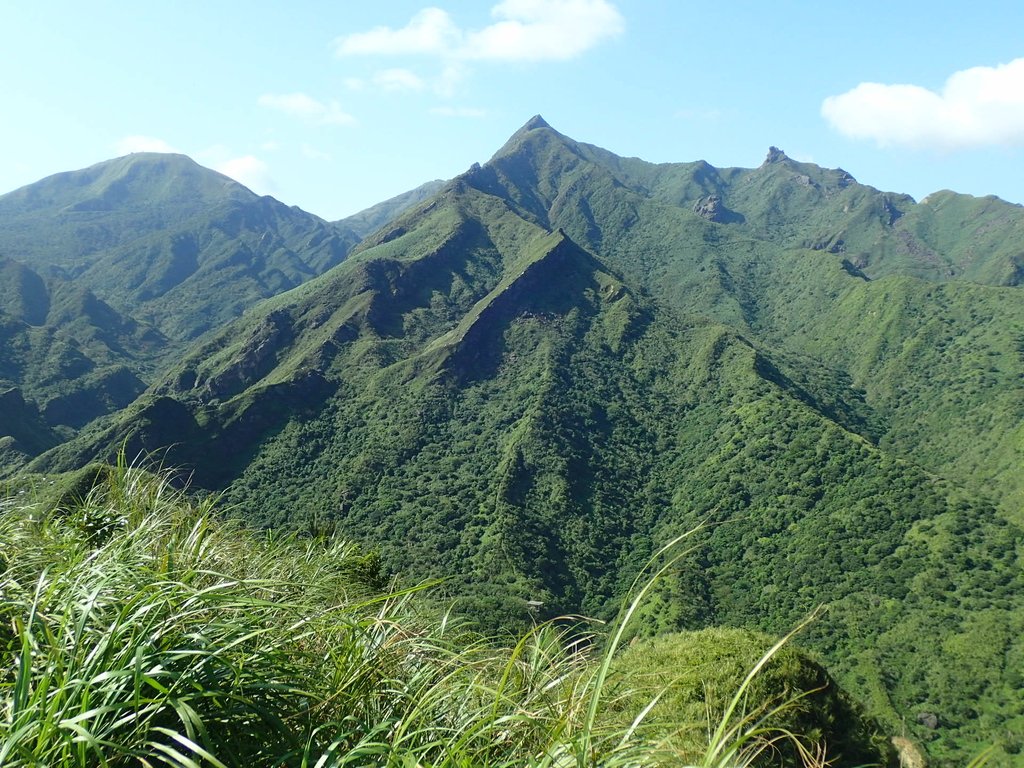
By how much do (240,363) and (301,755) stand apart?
103m

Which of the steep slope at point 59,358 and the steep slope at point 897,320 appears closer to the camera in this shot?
the steep slope at point 897,320

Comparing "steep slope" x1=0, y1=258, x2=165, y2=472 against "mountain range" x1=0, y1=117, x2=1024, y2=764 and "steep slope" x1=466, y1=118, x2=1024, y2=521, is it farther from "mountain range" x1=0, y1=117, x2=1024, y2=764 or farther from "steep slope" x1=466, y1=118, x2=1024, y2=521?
"steep slope" x1=466, y1=118, x2=1024, y2=521

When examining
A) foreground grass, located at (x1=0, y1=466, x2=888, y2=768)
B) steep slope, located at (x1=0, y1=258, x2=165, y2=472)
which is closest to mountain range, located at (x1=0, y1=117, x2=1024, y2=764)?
steep slope, located at (x1=0, y1=258, x2=165, y2=472)

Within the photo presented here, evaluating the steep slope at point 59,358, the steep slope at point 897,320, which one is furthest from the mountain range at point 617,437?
the steep slope at point 59,358

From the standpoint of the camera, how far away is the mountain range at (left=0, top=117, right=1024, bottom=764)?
5056cm

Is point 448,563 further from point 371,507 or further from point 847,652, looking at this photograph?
point 847,652

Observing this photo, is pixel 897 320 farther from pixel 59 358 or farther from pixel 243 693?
pixel 59 358

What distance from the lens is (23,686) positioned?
293 cm

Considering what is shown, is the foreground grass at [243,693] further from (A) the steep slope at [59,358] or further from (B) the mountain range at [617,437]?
(A) the steep slope at [59,358]

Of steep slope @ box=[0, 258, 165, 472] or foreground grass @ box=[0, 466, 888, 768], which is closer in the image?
foreground grass @ box=[0, 466, 888, 768]

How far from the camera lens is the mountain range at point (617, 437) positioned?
50562mm

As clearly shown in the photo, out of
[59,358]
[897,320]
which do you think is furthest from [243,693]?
[59,358]

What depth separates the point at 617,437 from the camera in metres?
87.6

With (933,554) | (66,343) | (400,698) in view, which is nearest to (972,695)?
(933,554)
